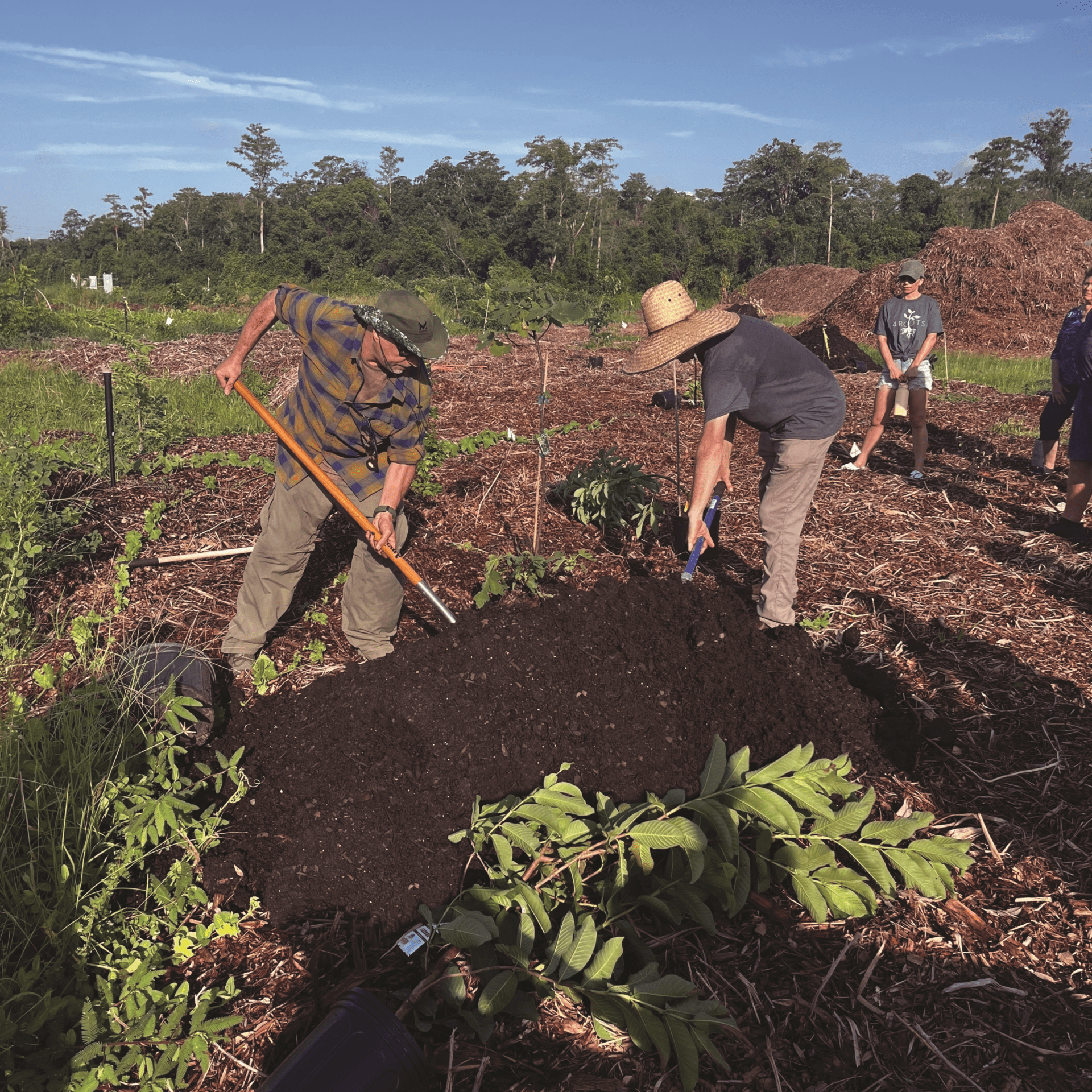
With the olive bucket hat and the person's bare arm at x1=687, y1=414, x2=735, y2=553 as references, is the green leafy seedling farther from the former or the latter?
the person's bare arm at x1=687, y1=414, x2=735, y2=553

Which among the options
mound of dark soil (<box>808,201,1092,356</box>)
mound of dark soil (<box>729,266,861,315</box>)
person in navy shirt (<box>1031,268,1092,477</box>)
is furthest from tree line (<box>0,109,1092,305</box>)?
person in navy shirt (<box>1031,268,1092,477</box>)

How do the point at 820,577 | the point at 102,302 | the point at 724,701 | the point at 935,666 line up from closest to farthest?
the point at 724,701
the point at 935,666
the point at 820,577
the point at 102,302

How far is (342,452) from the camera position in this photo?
3.41 m

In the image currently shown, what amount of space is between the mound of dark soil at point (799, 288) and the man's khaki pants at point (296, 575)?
944 inches

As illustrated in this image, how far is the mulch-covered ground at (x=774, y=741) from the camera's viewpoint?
78.7 inches

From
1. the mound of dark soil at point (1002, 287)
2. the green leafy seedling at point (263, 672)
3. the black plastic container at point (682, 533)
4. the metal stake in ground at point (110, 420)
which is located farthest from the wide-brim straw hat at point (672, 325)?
the mound of dark soil at point (1002, 287)

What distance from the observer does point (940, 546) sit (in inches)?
203

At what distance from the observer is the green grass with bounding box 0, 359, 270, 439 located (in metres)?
6.93

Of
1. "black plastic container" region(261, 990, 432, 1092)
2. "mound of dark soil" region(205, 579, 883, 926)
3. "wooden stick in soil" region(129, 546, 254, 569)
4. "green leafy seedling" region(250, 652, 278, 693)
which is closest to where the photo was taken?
"black plastic container" region(261, 990, 432, 1092)

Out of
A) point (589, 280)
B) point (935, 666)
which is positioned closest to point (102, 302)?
point (589, 280)

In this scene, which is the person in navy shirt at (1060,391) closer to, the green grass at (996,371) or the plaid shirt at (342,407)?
the green grass at (996,371)

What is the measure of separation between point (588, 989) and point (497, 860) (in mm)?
519

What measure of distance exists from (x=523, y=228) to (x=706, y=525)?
4017 cm

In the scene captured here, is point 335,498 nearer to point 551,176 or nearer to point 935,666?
point 935,666
